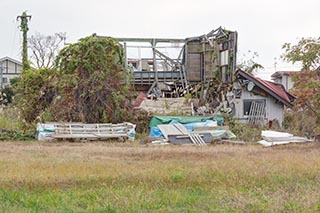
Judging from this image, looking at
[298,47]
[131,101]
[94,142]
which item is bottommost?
[94,142]

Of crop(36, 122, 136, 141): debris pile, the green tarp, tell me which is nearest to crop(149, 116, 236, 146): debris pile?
the green tarp

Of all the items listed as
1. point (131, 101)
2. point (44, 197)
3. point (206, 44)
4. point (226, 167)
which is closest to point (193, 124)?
point (131, 101)

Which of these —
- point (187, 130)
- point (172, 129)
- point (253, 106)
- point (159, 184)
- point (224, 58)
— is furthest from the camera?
point (224, 58)

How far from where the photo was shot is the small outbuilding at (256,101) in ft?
76.8

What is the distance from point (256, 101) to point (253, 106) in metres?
0.31

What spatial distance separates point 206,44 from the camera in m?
25.1

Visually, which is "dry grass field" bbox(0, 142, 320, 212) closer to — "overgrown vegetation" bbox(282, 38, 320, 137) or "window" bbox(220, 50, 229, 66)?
"overgrown vegetation" bbox(282, 38, 320, 137)

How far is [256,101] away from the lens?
23.8 m

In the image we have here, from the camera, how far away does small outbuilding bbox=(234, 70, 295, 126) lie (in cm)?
2341

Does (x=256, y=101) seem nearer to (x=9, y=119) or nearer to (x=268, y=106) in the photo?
(x=268, y=106)

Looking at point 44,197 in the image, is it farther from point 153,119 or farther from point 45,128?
point 153,119

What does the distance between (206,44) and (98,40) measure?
7.35 meters

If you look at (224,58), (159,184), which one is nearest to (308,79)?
(224,58)

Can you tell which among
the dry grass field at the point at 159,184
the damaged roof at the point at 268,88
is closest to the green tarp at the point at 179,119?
the damaged roof at the point at 268,88
